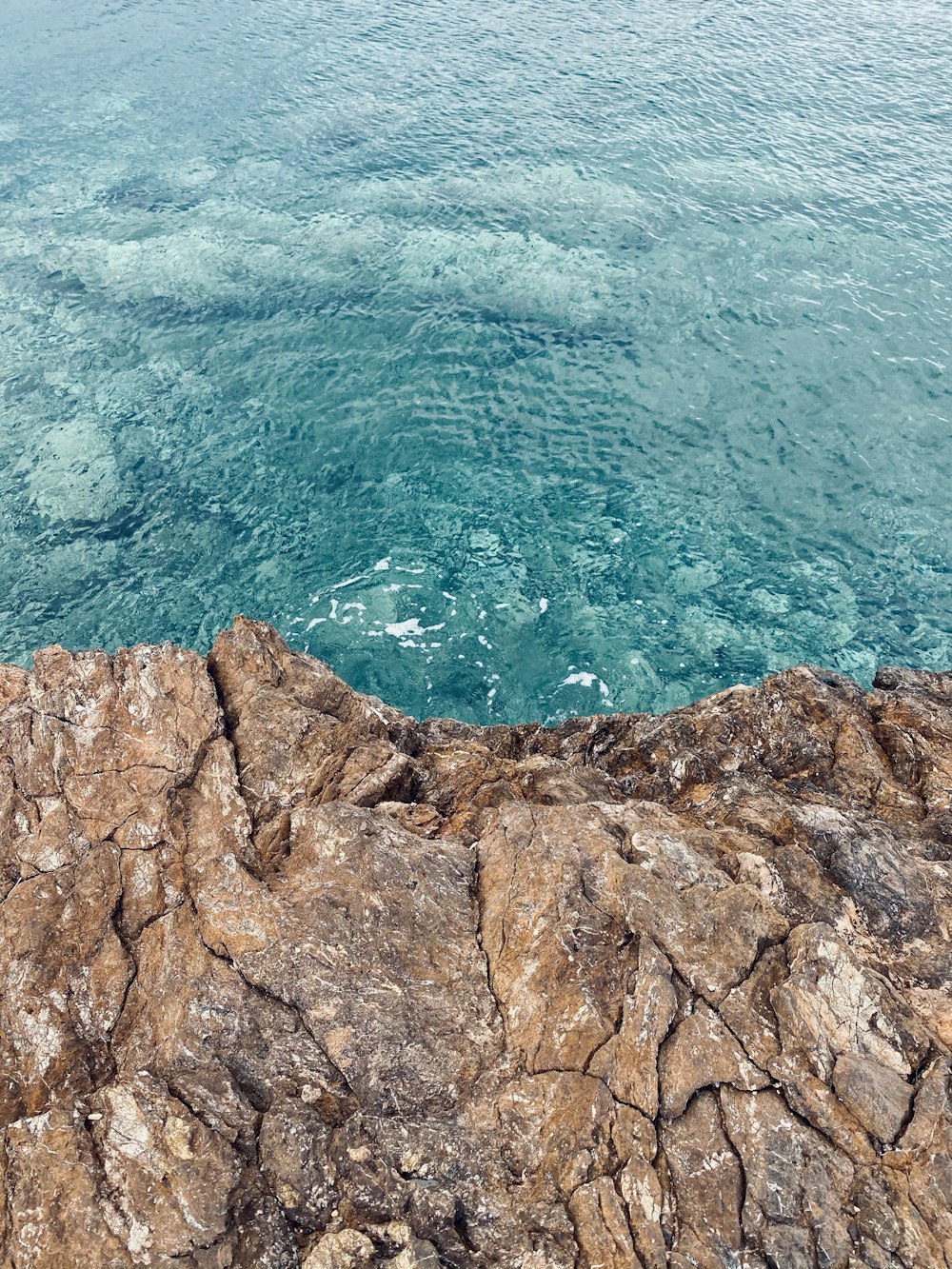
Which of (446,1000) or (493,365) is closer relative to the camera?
(446,1000)

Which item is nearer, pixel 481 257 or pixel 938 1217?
pixel 938 1217

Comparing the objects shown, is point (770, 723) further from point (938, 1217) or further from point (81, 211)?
point (81, 211)

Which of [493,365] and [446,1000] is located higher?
[446,1000]

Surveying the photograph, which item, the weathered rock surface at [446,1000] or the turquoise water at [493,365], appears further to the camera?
the turquoise water at [493,365]

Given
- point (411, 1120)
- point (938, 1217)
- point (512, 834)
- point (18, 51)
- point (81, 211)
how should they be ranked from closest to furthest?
point (938, 1217) < point (411, 1120) < point (512, 834) < point (81, 211) < point (18, 51)

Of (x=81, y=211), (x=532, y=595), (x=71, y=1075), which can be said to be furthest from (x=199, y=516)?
(x=81, y=211)
